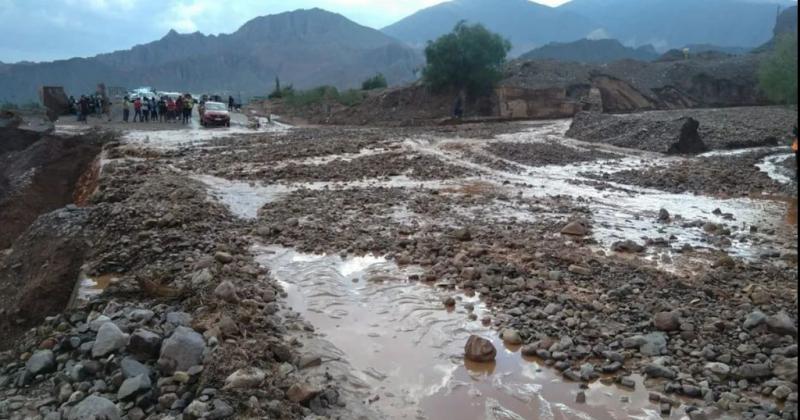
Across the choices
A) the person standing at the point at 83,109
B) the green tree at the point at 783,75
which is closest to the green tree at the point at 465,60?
the green tree at the point at 783,75

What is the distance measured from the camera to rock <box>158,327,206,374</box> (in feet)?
13.7

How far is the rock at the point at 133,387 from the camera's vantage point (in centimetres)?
384

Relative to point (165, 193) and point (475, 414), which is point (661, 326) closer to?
point (475, 414)

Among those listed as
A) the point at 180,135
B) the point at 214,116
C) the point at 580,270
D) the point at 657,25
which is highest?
the point at 657,25

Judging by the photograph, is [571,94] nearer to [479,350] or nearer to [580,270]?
[580,270]

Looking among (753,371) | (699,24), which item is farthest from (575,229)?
(699,24)

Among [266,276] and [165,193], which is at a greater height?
[165,193]

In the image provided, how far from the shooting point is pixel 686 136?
2228cm

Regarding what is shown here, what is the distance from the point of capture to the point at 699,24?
160m

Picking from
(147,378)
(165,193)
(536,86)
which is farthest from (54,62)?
(147,378)

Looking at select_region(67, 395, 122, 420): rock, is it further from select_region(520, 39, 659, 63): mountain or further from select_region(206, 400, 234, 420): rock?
select_region(520, 39, 659, 63): mountain

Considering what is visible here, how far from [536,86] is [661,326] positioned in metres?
39.2

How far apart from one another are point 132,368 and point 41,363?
857 millimetres

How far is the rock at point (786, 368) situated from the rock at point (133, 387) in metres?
4.94
